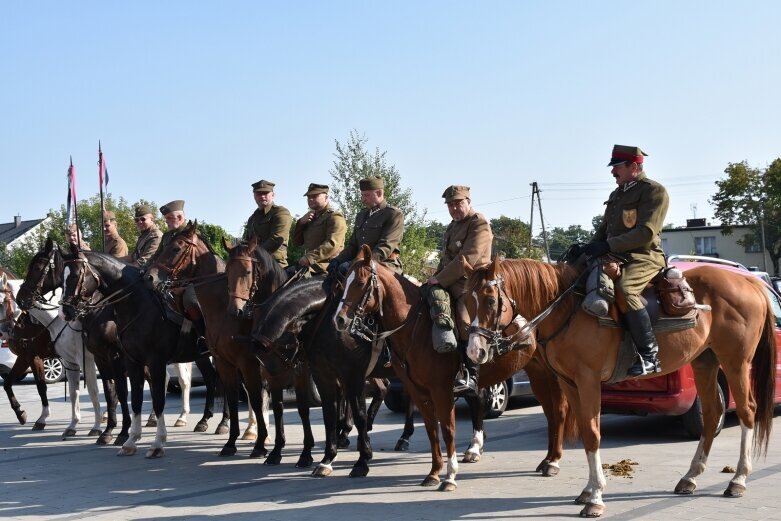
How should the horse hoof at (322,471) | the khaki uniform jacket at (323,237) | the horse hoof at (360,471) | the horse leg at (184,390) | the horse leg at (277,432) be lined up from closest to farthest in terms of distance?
the horse hoof at (360,471) < the horse hoof at (322,471) < the horse leg at (277,432) < the khaki uniform jacket at (323,237) < the horse leg at (184,390)

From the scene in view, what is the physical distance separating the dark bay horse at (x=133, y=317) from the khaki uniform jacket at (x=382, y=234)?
2.94 metres

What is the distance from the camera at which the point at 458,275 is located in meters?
9.09

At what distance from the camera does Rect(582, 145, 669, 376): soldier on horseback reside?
8039 millimetres

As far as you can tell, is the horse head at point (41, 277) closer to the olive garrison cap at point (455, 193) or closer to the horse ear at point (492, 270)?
the olive garrison cap at point (455, 193)

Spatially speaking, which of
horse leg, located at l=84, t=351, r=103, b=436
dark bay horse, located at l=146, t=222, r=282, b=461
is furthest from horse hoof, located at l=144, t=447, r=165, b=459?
horse leg, located at l=84, t=351, r=103, b=436

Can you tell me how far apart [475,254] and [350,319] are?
148 cm

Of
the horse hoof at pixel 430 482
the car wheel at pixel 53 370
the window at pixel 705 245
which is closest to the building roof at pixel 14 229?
the window at pixel 705 245

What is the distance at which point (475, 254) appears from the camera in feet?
30.8

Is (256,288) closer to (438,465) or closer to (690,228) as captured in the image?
(438,465)

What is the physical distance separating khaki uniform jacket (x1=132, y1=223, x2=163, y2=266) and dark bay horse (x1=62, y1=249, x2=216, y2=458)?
1384 mm

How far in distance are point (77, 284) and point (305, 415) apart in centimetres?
372

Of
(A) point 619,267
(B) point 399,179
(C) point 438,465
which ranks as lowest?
(C) point 438,465

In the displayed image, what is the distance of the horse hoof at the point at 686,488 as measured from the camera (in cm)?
816

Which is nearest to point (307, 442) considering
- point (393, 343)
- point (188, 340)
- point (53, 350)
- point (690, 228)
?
point (393, 343)
